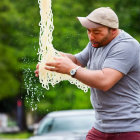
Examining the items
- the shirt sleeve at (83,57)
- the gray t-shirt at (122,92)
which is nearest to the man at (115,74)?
the gray t-shirt at (122,92)

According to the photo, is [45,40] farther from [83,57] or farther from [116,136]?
[116,136]

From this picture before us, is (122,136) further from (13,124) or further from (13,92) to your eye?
(13,124)

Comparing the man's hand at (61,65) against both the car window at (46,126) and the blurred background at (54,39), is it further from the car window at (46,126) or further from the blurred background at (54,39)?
the car window at (46,126)

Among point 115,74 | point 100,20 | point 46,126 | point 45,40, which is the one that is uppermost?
point 100,20

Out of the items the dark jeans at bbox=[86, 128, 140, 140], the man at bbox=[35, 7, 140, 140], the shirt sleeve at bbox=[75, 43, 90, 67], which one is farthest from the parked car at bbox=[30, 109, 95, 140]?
the man at bbox=[35, 7, 140, 140]

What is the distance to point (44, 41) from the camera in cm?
477

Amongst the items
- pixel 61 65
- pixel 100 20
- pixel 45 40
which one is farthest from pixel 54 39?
pixel 61 65

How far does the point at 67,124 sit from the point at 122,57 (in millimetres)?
7242

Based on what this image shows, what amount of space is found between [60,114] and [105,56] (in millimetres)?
7462

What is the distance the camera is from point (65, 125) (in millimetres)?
11547

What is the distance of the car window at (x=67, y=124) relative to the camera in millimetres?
11391

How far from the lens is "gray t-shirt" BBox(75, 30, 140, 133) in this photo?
446 cm

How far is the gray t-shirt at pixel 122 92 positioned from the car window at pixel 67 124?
672 cm

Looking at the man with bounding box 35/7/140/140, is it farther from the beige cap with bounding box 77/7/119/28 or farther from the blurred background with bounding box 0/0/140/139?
the blurred background with bounding box 0/0/140/139
